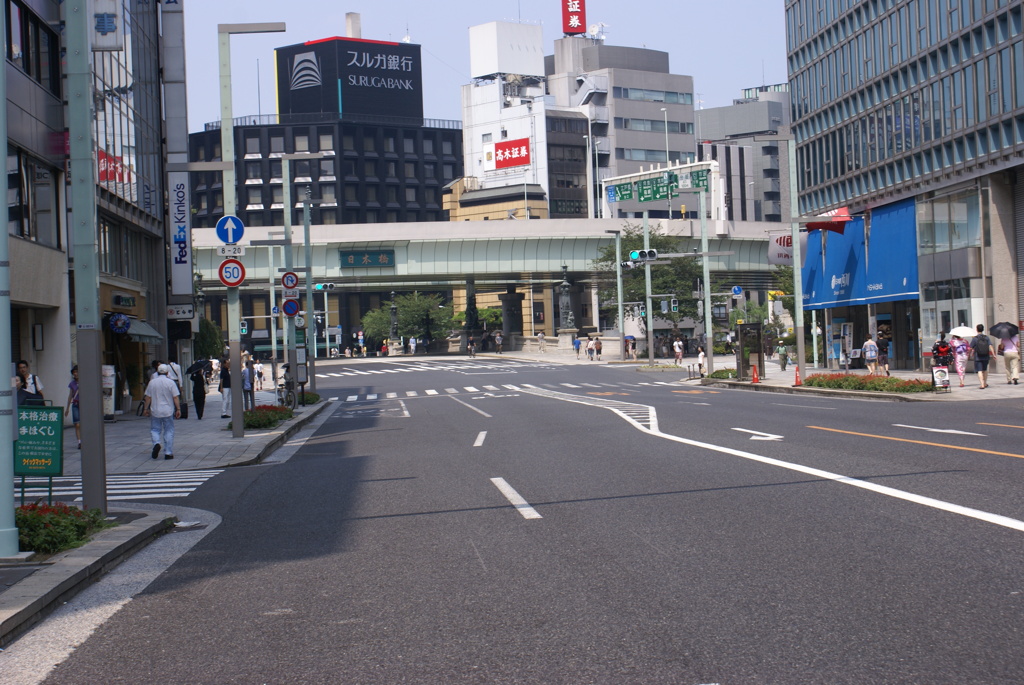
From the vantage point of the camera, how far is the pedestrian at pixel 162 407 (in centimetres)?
1822

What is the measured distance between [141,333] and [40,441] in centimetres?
2517

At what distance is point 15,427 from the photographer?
816cm

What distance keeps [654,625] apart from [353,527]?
462 centimetres

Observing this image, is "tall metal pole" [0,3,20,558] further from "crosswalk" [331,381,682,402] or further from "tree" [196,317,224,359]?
"tree" [196,317,224,359]

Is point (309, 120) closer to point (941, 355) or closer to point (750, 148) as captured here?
point (750, 148)

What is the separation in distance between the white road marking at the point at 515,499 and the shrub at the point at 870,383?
63.3 feet

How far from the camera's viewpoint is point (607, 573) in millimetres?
7031

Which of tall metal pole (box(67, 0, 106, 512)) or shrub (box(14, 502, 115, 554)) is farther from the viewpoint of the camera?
tall metal pole (box(67, 0, 106, 512))

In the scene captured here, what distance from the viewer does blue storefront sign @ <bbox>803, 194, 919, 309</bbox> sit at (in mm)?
41219

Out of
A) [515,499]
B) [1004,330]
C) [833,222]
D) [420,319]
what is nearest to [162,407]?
[515,499]

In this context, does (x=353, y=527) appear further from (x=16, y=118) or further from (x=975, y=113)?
(x=975, y=113)

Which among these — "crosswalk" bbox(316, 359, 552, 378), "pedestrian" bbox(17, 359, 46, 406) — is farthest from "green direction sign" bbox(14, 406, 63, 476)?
"crosswalk" bbox(316, 359, 552, 378)

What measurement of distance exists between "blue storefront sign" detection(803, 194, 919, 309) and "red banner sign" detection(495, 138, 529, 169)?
7914 centimetres

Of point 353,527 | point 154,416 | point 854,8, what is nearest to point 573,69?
point 854,8
